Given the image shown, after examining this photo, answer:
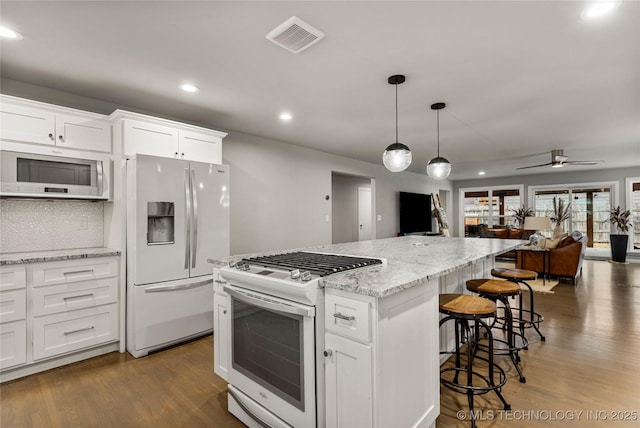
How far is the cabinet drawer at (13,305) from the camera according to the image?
7.63ft

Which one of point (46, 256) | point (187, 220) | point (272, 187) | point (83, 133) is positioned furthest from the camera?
point (272, 187)

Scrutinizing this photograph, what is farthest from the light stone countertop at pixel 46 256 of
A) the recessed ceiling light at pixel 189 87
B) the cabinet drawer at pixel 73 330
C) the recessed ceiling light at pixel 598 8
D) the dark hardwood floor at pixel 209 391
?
the recessed ceiling light at pixel 598 8

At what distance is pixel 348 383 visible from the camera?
138 centimetres

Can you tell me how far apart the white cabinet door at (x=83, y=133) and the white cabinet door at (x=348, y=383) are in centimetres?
278

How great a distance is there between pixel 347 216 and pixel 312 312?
6.59 metres

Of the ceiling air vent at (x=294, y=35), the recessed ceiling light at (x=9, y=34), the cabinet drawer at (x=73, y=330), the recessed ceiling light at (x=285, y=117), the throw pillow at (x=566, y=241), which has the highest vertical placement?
the recessed ceiling light at (x=9, y=34)

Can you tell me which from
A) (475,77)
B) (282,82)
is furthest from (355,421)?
(475,77)

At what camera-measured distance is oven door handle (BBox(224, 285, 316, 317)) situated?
145cm

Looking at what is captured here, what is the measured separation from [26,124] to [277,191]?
2.90 m

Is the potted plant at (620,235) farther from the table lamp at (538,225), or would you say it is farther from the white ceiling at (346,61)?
the white ceiling at (346,61)

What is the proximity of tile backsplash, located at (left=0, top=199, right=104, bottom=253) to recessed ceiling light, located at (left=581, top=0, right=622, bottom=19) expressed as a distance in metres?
4.10

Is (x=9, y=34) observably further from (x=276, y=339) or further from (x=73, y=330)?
(x=276, y=339)

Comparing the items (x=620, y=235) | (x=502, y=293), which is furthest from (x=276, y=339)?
(x=620, y=235)

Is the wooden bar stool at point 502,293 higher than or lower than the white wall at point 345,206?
lower
